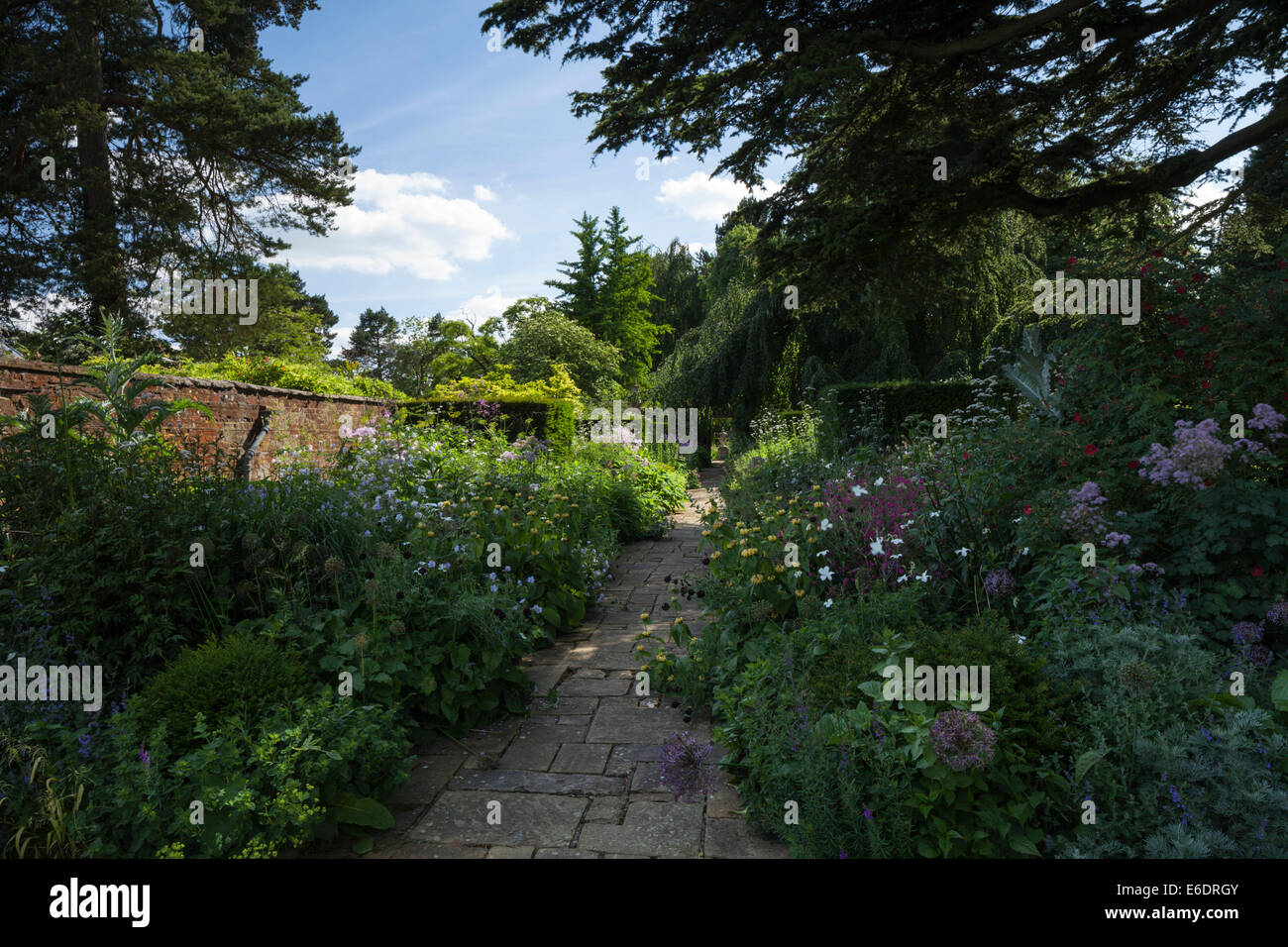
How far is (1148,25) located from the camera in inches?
A: 237

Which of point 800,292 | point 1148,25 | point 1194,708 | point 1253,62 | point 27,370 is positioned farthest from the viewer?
point 800,292

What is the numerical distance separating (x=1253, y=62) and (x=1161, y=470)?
6284mm

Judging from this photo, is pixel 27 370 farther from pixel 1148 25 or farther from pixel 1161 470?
pixel 1148 25

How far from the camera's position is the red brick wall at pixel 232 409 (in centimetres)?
494

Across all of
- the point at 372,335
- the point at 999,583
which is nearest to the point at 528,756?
the point at 999,583

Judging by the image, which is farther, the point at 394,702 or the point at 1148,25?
the point at 1148,25

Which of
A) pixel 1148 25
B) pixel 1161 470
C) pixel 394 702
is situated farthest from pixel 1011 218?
pixel 394 702

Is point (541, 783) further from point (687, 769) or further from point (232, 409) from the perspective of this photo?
point (232, 409)

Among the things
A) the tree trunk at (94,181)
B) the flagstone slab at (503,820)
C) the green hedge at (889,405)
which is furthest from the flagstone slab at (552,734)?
the tree trunk at (94,181)

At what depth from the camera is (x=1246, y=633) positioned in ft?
9.14

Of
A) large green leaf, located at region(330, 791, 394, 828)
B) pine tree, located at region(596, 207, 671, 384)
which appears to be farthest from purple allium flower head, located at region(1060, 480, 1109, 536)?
pine tree, located at region(596, 207, 671, 384)

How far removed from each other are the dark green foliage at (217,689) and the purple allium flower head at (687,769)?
157cm

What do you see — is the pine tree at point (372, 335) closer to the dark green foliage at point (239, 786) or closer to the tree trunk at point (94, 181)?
the tree trunk at point (94, 181)

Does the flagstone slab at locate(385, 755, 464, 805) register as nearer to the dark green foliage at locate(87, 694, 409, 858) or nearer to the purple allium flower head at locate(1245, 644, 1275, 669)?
the dark green foliage at locate(87, 694, 409, 858)
